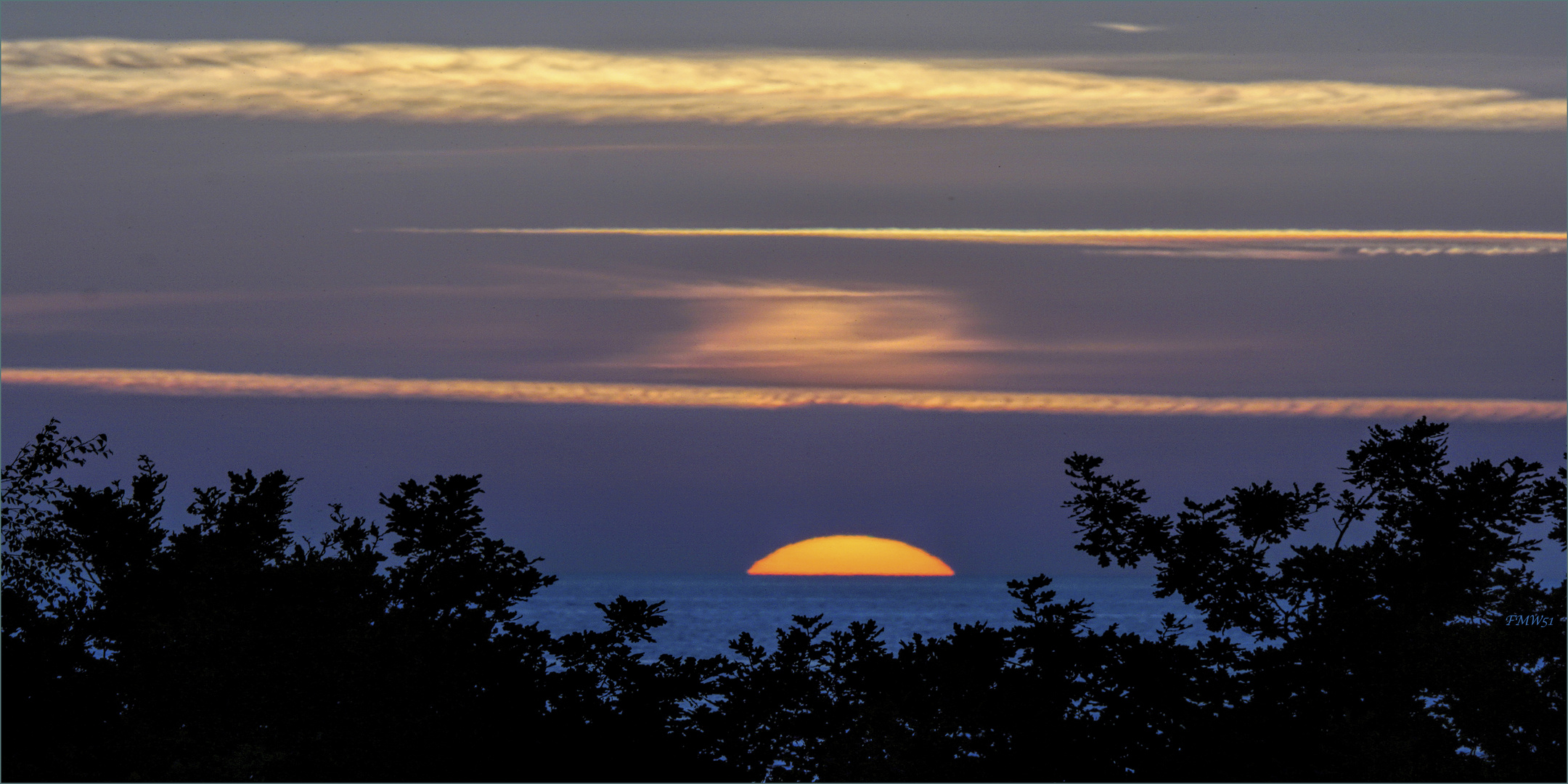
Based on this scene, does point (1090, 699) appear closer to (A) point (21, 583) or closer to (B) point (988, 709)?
(B) point (988, 709)

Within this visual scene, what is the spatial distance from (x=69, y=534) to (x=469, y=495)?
20.9ft

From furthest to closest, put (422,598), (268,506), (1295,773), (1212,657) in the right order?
1. (268,506)
2. (422,598)
3. (1212,657)
4. (1295,773)

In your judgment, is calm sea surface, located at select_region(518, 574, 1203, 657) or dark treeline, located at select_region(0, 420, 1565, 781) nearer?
dark treeline, located at select_region(0, 420, 1565, 781)

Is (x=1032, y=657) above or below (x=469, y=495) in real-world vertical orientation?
below

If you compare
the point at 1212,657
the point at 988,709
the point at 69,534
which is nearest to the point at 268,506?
the point at 69,534

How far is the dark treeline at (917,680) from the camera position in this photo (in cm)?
1975

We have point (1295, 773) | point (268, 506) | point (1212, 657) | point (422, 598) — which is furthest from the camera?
point (268, 506)

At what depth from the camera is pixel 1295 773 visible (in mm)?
19750

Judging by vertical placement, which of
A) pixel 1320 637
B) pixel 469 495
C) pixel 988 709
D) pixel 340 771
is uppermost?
pixel 469 495

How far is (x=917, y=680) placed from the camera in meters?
20.9

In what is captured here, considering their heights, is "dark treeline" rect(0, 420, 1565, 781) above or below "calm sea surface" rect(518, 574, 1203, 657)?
below

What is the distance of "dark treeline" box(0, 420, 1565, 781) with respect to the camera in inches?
778

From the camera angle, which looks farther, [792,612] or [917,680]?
[792,612]

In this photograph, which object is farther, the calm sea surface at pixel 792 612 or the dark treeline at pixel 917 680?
the calm sea surface at pixel 792 612
